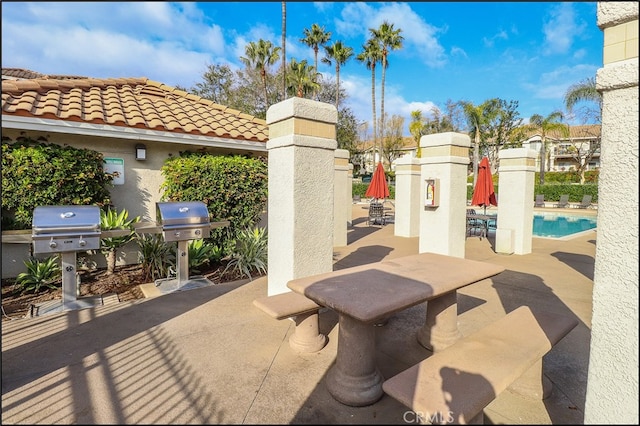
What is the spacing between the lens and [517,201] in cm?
851

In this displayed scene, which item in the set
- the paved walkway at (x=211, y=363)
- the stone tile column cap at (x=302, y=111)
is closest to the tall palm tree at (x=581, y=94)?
the paved walkway at (x=211, y=363)

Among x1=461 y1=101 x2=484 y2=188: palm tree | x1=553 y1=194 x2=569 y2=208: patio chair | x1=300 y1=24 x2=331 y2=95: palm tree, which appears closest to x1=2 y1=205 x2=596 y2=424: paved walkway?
x1=553 y1=194 x2=569 y2=208: patio chair

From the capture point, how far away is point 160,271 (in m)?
6.29

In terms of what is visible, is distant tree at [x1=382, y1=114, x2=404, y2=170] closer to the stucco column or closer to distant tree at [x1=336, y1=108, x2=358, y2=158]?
distant tree at [x1=336, y1=108, x2=358, y2=158]

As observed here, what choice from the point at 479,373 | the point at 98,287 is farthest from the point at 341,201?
the point at 479,373

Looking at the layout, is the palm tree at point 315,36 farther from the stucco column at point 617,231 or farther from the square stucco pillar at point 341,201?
the stucco column at point 617,231

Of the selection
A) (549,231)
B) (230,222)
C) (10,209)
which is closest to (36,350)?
(10,209)

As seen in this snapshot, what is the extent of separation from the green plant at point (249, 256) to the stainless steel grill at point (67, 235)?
237cm

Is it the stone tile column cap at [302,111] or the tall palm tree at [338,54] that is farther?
the tall palm tree at [338,54]

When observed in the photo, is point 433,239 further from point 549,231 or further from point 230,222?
point 549,231

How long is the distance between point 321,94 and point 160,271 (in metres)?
30.6

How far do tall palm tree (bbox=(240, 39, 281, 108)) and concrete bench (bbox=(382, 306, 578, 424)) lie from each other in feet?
89.9

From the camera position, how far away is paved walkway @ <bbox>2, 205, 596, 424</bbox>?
255 cm

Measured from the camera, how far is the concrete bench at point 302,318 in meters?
3.35
